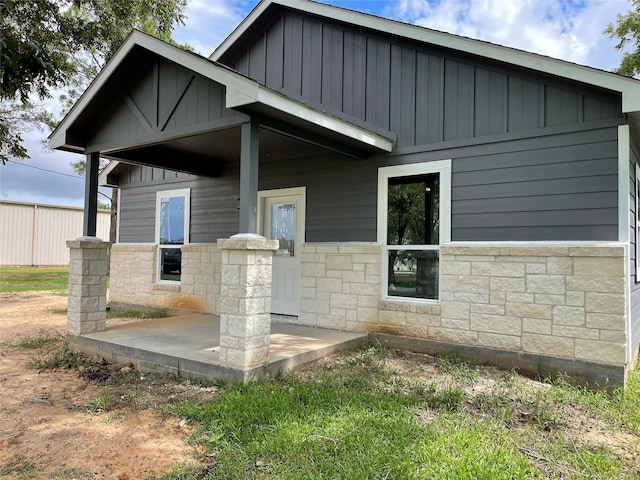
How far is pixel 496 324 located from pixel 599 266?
1.22 m

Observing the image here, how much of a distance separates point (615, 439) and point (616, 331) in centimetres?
135

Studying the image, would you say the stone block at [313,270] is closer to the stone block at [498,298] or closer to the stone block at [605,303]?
the stone block at [498,298]

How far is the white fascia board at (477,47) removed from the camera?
403 centimetres

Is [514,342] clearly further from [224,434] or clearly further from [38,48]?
[38,48]

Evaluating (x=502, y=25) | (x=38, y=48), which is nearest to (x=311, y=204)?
(x=38, y=48)

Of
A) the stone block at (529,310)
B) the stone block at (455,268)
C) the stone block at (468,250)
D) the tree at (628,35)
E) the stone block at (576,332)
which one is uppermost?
the tree at (628,35)

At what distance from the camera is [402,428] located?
3045 millimetres

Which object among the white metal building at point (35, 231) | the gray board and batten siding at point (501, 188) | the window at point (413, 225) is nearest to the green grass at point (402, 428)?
the window at point (413, 225)

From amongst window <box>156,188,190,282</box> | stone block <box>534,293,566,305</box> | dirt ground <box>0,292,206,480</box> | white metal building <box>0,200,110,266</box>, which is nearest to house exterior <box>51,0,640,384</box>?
stone block <box>534,293,566,305</box>

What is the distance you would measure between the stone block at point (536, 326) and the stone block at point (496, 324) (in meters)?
0.06

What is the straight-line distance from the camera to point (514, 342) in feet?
15.5

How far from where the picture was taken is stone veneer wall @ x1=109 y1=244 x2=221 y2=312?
7.80 metres

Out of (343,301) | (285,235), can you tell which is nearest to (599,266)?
A: (343,301)

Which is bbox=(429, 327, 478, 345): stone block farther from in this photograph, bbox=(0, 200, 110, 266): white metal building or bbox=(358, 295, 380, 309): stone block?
bbox=(0, 200, 110, 266): white metal building
